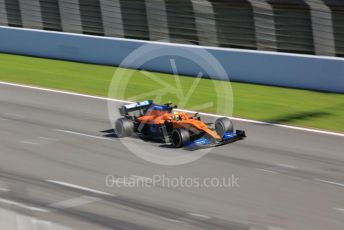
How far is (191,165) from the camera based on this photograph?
13.4 m

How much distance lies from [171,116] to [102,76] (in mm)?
9755

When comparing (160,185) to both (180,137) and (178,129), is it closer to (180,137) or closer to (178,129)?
(180,137)

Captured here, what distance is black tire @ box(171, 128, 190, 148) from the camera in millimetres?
14039

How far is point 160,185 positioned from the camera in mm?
12164

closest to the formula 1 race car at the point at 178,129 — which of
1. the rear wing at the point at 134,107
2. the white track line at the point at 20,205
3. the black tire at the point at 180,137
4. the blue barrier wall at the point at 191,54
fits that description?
the black tire at the point at 180,137

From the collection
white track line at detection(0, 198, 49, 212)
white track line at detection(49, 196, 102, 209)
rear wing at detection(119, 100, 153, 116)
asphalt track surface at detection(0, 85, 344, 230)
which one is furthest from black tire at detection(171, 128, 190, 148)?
white track line at detection(0, 198, 49, 212)

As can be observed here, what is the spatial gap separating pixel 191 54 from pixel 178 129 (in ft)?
32.9

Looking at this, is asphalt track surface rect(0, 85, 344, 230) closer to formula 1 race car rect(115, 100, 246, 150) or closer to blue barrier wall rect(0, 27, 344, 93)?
formula 1 race car rect(115, 100, 246, 150)

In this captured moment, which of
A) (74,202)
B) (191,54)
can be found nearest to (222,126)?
(74,202)

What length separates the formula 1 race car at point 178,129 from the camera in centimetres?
1413

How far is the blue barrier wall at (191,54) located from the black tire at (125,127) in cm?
815

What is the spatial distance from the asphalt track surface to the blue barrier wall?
4.83 m

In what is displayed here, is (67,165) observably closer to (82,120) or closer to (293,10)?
(82,120)

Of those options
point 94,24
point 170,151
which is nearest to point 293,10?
point 94,24
